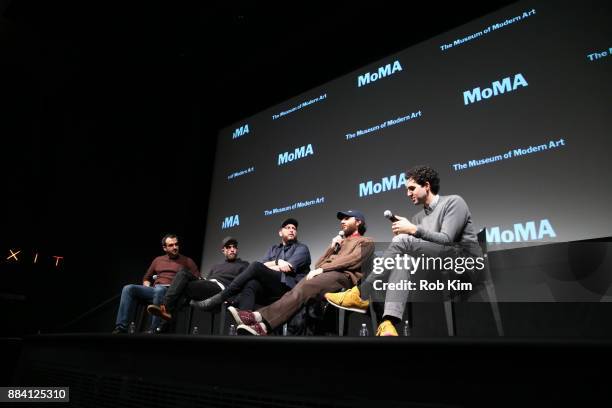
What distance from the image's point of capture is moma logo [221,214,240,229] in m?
4.51

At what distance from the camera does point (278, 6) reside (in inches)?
161

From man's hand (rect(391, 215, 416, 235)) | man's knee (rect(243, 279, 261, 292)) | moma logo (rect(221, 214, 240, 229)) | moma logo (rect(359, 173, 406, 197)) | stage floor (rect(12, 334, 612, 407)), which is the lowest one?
stage floor (rect(12, 334, 612, 407))

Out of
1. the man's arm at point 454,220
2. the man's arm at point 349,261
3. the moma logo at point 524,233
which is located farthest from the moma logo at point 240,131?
the man's arm at point 454,220

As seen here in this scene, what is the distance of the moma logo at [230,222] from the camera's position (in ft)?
14.8

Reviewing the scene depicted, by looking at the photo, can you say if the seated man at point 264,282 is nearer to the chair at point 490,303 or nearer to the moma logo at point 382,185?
the moma logo at point 382,185

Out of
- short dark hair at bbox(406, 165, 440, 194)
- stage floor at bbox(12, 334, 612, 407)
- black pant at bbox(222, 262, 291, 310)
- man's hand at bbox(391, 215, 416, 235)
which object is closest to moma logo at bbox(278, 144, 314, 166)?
black pant at bbox(222, 262, 291, 310)

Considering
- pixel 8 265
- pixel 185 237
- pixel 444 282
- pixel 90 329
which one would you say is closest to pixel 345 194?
pixel 444 282

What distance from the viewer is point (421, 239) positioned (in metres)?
1.97

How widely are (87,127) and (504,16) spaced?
430 centimetres

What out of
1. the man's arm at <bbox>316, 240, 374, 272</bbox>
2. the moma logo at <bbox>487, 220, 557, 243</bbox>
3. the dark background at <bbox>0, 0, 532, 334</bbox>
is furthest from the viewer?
the dark background at <bbox>0, 0, 532, 334</bbox>

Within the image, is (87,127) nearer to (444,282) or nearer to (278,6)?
(278,6)

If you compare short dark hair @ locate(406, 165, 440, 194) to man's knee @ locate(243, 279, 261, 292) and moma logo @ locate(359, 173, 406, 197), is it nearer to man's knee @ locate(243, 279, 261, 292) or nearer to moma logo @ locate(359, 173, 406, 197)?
moma logo @ locate(359, 173, 406, 197)

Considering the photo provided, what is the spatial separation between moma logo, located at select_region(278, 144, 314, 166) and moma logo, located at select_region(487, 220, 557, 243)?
1889mm

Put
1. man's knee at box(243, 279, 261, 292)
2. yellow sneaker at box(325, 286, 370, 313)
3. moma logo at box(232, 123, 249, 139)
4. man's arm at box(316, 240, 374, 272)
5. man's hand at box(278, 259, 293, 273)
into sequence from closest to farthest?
yellow sneaker at box(325, 286, 370, 313)
man's arm at box(316, 240, 374, 272)
man's knee at box(243, 279, 261, 292)
man's hand at box(278, 259, 293, 273)
moma logo at box(232, 123, 249, 139)
